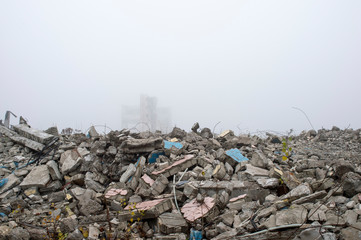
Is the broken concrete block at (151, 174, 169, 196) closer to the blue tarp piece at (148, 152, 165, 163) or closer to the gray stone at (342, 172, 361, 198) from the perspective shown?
the blue tarp piece at (148, 152, 165, 163)

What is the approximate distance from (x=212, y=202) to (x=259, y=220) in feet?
2.81

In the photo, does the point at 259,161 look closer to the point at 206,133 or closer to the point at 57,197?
the point at 206,133

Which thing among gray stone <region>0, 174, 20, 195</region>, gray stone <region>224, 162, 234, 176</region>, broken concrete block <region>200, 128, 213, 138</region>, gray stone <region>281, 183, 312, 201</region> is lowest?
gray stone <region>281, 183, 312, 201</region>

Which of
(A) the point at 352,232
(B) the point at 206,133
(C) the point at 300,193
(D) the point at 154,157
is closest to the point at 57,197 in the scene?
(D) the point at 154,157

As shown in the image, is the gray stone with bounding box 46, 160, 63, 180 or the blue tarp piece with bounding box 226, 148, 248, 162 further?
the gray stone with bounding box 46, 160, 63, 180

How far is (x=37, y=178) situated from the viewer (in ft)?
17.5

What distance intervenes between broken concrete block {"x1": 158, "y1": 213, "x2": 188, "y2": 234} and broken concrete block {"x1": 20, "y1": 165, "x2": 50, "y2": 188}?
3486 mm

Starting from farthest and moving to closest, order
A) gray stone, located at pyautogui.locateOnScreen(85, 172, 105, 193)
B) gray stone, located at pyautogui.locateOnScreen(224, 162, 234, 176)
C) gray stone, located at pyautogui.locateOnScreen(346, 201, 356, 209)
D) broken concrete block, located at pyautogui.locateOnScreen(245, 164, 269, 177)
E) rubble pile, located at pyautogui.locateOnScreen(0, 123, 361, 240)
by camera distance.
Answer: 1. gray stone, located at pyautogui.locateOnScreen(85, 172, 105, 193)
2. gray stone, located at pyautogui.locateOnScreen(224, 162, 234, 176)
3. broken concrete block, located at pyautogui.locateOnScreen(245, 164, 269, 177)
4. rubble pile, located at pyautogui.locateOnScreen(0, 123, 361, 240)
5. gray stone, located at pyautogui.locateOnScreen(346, 201, 356, 209)

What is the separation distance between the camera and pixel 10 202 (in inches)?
188

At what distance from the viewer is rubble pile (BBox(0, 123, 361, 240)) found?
277cm

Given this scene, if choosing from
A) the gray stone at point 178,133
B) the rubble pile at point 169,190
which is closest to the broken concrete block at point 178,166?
the rubble pile at point 169,190

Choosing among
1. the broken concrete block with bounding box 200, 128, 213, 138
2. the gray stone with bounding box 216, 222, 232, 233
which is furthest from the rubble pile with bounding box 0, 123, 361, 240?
the broken concrete block with bounding box 200, 128, 213, 138

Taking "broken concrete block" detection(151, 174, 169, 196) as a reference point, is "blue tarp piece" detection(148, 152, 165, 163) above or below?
above

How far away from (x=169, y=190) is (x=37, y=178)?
11.4 feet
